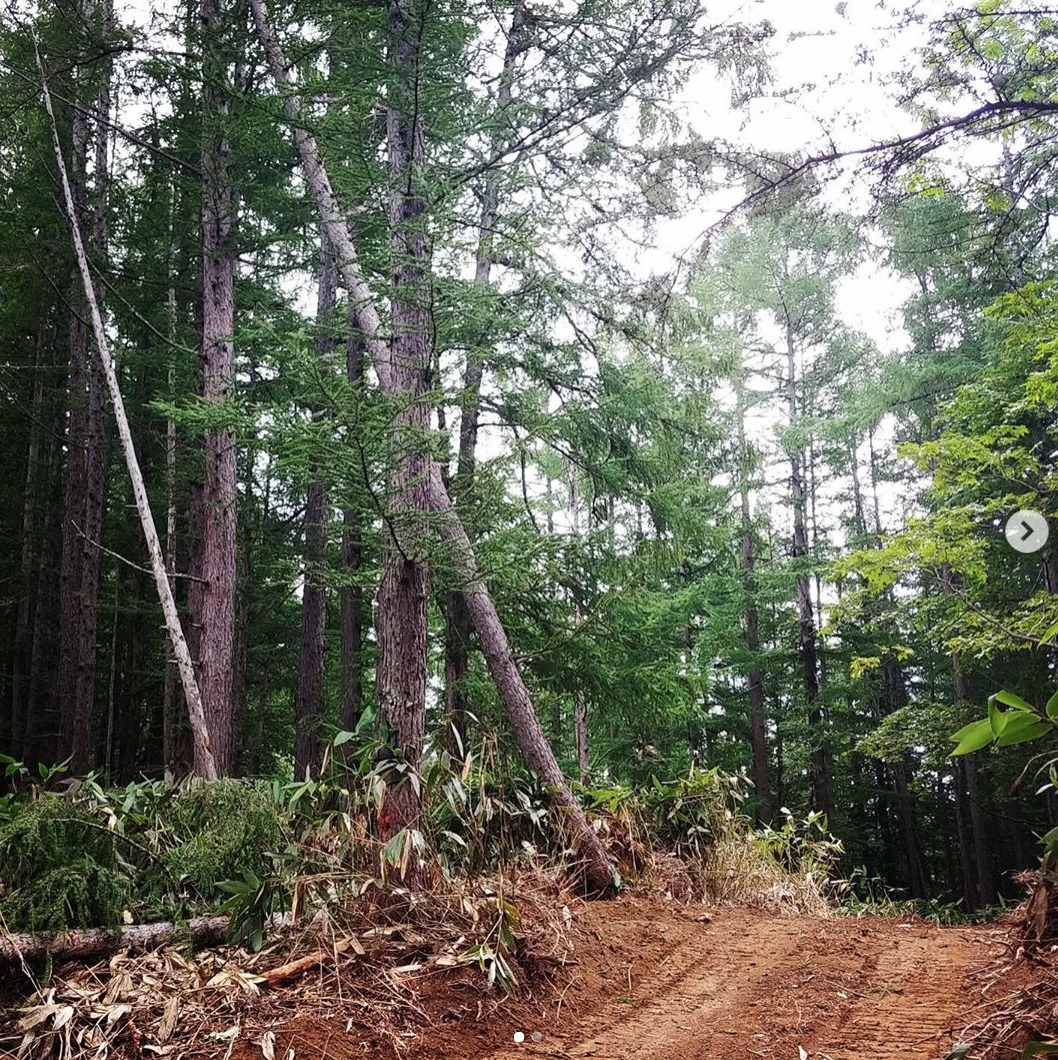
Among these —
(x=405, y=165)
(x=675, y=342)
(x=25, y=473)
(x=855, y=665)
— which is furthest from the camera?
(x=25, y=473)

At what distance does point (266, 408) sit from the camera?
5867mm

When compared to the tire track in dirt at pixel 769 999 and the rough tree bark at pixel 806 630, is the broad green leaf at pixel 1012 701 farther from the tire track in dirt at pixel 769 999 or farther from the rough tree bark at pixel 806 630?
the rough tree bark at pixel 806 630

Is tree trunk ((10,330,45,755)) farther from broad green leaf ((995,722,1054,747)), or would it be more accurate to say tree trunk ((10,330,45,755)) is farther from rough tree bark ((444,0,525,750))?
broad green leaf ((995,722,1054,747))

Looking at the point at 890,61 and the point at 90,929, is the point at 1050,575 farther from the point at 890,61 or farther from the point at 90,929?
the point at 90,929

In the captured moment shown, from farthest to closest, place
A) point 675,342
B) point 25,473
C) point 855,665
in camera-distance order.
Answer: point 25,473, point 855,665, point 675,342

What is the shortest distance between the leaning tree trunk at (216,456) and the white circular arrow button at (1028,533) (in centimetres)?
633

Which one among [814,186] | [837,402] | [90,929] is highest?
[837,402]

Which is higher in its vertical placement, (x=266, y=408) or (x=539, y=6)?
(x=539, y=6)

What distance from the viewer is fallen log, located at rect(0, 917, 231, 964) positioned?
302cm

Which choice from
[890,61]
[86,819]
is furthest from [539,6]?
[86,819]

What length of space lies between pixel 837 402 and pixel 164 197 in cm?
1429

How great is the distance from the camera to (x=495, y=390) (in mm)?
9703

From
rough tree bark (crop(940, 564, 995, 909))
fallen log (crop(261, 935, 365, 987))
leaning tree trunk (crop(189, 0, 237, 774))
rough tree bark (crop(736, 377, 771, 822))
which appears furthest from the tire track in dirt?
rough tree bark (crop(736, 377, 771, 822))

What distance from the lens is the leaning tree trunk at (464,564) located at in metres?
5.36
